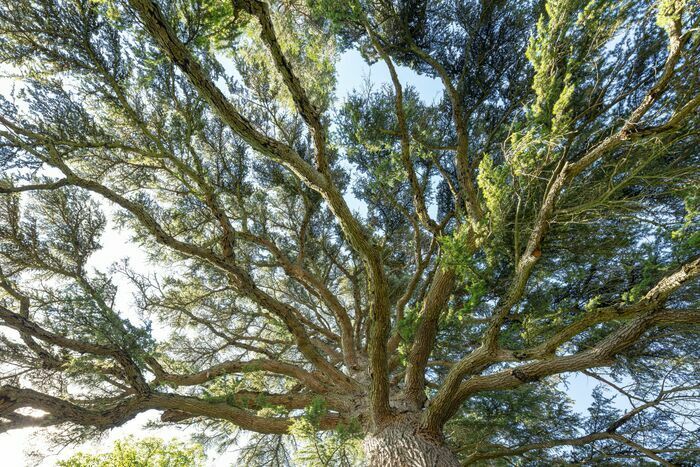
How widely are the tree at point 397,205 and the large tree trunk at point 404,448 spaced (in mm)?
31

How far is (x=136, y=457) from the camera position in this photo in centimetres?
315

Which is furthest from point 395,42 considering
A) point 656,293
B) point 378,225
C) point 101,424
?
point 101,424

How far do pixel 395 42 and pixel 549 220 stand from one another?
3.69 meters

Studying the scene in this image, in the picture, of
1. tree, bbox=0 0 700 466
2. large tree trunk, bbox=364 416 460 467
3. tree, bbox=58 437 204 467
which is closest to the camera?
tree, bbox=0 0 700 466

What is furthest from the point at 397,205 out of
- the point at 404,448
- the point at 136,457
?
the point at 136,457

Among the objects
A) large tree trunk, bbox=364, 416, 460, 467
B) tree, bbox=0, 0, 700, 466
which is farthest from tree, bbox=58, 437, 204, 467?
large tree trunk, bbox=364, 416, 460, 467

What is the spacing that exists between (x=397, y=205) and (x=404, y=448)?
104 inches

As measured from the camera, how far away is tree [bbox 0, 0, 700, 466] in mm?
2270

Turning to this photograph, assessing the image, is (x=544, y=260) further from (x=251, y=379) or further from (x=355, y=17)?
(x=251, y=379)

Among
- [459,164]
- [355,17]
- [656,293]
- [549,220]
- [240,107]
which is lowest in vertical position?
[656,293]

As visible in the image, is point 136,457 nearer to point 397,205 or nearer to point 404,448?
point 404,448

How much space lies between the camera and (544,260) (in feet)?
12.8

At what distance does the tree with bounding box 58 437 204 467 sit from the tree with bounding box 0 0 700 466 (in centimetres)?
33

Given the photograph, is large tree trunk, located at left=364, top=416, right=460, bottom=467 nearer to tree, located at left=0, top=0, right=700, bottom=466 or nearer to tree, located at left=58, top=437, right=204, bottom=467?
tree, located at left=0, top=0, right=700, bottom=466
